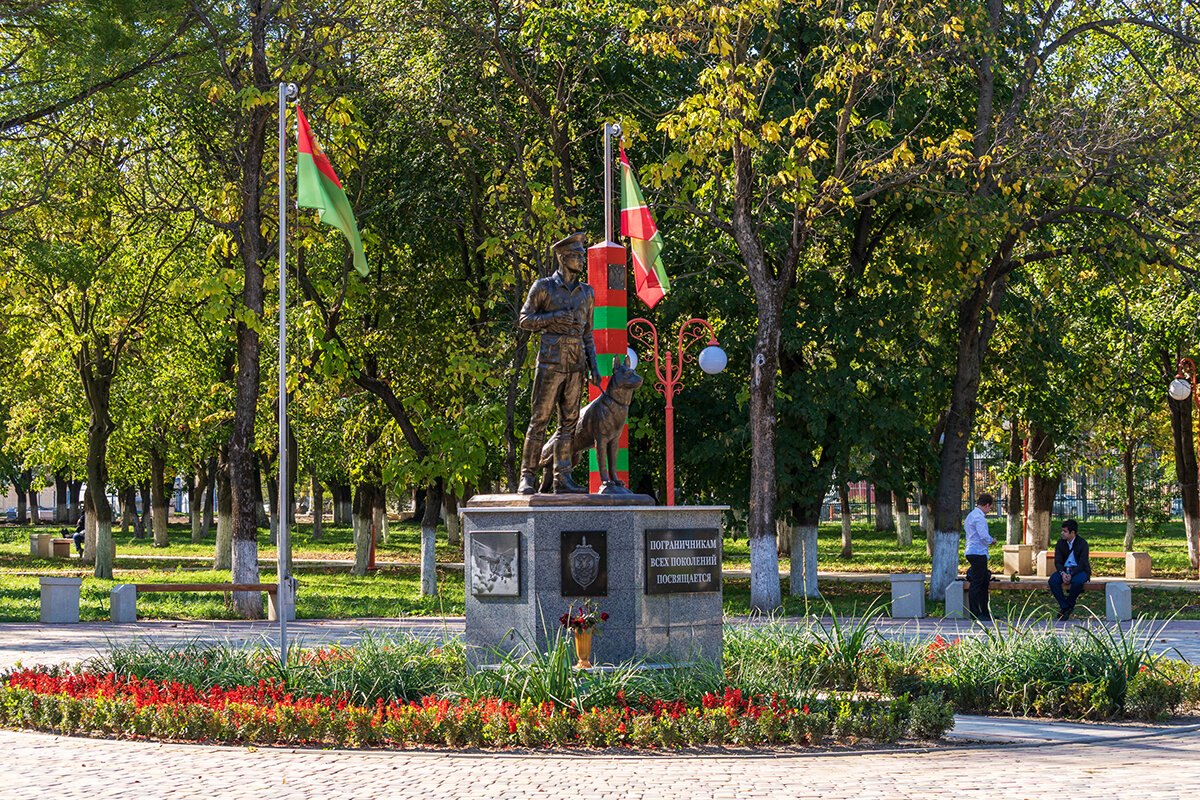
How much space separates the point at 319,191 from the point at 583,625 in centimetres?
524

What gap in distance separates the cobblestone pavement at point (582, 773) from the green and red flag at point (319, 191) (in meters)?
5.47

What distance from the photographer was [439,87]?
2350 cm

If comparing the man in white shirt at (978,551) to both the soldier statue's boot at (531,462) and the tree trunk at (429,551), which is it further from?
the tree trunk at (429,551)

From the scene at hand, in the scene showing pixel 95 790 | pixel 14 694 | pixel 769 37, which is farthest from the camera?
pixel 769 37

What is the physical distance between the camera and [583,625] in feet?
34.6

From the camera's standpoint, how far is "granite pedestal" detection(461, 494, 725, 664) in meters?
11.0

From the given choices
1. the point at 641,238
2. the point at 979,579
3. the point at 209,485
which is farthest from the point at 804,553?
the point at 209,485

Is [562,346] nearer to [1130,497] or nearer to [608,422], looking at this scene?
[608,422]

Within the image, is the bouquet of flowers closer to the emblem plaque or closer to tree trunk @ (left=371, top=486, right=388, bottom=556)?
the emblem plaque

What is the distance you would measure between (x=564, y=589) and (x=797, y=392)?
1284 centimetres

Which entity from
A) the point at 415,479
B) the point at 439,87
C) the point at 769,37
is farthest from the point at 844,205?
the point at 415,479

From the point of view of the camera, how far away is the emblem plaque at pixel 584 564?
1103cm

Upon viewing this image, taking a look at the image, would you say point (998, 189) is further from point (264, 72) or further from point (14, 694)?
point (14, 694)

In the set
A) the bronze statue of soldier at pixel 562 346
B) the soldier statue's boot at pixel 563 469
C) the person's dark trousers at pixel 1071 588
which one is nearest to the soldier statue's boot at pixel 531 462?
the bronze statue of soldier at pixel 562 346
